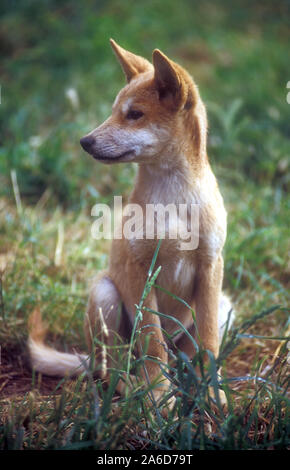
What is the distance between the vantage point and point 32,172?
5.08m

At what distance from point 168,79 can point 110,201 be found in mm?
2418

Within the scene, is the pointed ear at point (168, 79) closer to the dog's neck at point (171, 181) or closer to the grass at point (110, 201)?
the dog's neck at point (171, 181)

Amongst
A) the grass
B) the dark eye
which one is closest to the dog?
the dark eye

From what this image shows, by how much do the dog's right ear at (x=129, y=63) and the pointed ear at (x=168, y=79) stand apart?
304 millimetres

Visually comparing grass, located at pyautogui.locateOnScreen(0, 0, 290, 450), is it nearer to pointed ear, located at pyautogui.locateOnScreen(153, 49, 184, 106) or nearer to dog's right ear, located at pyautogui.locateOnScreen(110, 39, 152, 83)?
pointed ear, located at pyautogui.locateOnScreen(153, 49, 184, 106)

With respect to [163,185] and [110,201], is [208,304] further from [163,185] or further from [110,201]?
[110,201]

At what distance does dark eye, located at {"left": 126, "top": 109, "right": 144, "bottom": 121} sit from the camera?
282 cm

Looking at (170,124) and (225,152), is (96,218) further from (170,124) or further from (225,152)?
(170,124)

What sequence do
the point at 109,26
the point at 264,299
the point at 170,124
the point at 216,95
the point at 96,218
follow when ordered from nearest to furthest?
the point at 170,124
the point at 264,299
the point at 96,218
the point at 216,95
the point at 109,26

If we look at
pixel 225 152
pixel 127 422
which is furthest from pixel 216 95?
pixel 127 422

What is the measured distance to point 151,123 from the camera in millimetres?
2805

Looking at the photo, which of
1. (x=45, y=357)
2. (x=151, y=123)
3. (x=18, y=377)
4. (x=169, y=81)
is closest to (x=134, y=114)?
(x=151, y=123)

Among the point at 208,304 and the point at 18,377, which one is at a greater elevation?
the point at 208,304
